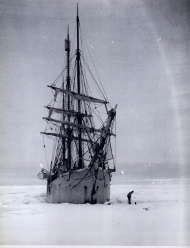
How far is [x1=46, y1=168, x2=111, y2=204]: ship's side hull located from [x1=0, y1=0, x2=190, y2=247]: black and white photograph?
0.95m

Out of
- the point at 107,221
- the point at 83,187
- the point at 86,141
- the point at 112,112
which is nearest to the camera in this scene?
the point at 107,221

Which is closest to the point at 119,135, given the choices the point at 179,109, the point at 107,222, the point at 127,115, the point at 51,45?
the point at 127,115

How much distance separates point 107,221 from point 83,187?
2409mm

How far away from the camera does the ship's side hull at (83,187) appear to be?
26.5ft

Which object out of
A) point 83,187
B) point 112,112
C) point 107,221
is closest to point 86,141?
point 83,187

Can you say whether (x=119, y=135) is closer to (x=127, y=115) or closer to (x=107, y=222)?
(x=127, y=115)

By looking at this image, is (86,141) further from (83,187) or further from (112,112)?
(112,112)

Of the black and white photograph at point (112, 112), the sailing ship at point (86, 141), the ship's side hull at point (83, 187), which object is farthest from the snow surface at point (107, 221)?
the ship's side hull at point (83, 187)

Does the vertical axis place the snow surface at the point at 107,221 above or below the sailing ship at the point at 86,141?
below

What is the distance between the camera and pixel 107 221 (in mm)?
6082

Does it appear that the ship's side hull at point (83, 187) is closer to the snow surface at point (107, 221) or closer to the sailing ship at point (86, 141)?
the sailing ship at point (86, 141)

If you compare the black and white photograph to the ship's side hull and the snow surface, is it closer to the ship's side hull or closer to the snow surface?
the snow surface

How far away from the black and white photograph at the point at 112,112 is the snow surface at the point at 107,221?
0.02 meters

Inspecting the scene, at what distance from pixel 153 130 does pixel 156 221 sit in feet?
6.29
